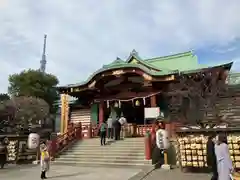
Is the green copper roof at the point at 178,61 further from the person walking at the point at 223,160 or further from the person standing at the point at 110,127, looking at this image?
the person walking at the point at 223,160

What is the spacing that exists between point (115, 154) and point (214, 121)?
560cm

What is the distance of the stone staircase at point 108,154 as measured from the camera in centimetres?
1230

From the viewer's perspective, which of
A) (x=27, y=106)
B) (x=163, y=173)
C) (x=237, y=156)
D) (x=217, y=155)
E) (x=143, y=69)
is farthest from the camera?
(x=27, y=106)

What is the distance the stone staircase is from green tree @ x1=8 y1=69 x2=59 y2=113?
70.5 feet

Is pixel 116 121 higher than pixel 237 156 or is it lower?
higher

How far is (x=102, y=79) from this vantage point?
1855 cm

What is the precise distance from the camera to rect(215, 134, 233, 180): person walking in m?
5.68

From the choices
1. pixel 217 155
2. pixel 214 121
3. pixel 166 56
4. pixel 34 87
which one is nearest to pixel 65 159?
pixel 214 121

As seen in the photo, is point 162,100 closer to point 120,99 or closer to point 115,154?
point 120,99

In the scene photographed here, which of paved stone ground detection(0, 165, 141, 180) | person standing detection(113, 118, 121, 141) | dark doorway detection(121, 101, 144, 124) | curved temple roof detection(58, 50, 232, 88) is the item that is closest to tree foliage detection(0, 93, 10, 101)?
curved temple roof detection(58, 50, 232, 88)

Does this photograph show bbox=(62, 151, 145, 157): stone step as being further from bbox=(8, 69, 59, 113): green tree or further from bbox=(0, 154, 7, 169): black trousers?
bbox=(8, 69, 59, 113): green tree

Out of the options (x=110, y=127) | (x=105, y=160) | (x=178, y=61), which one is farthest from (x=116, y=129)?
(x=178, y=61)

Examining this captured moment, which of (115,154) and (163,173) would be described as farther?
(115,154)

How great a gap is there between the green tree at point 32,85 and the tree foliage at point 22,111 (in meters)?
5.68
